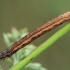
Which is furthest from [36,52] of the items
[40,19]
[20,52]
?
[40,19]

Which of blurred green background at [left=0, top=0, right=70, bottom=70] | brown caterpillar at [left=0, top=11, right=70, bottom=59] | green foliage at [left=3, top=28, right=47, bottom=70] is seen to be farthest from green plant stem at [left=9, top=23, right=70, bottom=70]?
blurred green background at [left=0, top=0, right=70, bottom=70]

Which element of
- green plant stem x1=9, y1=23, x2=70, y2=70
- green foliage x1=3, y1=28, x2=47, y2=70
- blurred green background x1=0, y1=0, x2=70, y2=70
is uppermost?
blurred green background x1=0, y1=0, x2=70, y2=70

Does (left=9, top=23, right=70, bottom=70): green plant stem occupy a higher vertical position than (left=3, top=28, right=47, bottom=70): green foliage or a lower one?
lower

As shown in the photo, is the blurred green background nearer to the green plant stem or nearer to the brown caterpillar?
the brown caterpillar

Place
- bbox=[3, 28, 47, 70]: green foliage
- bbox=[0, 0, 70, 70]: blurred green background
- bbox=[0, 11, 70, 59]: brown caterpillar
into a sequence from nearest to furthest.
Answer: bbox=[3, 28, 47, 70]: green foliage → bbox=[0, 11, 70, 59]: brown caterpillar → bbox=[0, 0, 70, 70]: blurred green background

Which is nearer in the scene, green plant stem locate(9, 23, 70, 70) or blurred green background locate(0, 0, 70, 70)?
green plant stem locate(9, 23, 70, 70)

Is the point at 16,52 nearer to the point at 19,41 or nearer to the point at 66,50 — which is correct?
the point at 19,41

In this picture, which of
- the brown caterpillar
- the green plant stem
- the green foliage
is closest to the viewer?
the green plant stem

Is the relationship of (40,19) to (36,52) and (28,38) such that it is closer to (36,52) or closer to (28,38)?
(28,38)

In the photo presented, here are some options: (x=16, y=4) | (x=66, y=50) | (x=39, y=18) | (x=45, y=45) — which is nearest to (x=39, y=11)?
(x=39, y=18)

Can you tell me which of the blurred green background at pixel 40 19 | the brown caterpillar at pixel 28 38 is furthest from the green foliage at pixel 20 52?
the blurred green background at pixel 40 19
